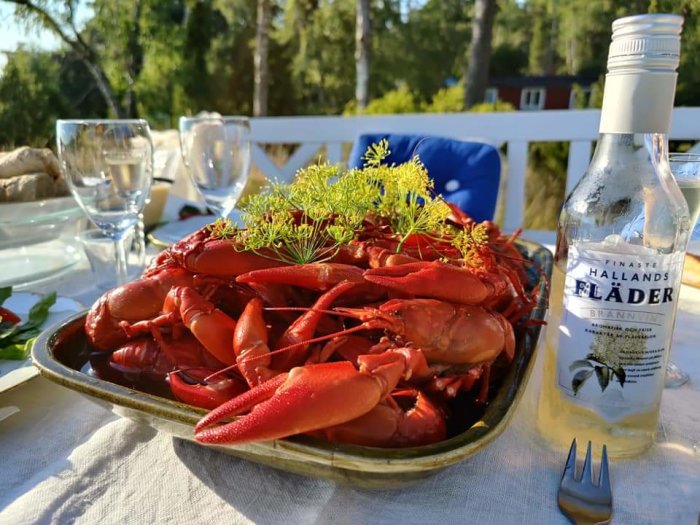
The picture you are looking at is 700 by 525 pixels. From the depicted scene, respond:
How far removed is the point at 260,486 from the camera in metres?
0.44

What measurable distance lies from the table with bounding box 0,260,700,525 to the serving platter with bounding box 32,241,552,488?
38mm

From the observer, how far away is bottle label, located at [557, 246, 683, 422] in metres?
0.43

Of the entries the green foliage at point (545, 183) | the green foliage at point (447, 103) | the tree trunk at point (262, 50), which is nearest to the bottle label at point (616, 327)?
the green foliage at point (545, 183)

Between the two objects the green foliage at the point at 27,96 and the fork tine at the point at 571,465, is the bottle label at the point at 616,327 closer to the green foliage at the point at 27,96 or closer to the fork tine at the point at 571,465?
the fork tine at the point at 571,465

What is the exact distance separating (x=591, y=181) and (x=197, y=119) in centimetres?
75

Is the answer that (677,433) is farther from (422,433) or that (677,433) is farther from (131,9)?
(131,9)

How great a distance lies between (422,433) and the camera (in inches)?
16.3

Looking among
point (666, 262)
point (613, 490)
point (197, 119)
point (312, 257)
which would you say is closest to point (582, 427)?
point (613, 490)

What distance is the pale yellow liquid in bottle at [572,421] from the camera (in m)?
0.47

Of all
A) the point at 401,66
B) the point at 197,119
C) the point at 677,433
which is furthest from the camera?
the point at 401,66

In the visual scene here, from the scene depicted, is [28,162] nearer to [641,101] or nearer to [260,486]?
[260,486]

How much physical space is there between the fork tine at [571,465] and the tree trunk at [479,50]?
5.98m

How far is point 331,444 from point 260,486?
0.36 feet

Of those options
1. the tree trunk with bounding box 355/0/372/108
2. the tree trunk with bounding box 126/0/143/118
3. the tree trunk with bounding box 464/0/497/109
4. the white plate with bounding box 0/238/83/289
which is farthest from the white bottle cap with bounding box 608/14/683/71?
the tree trunk with bounding box 126/0/143/118
